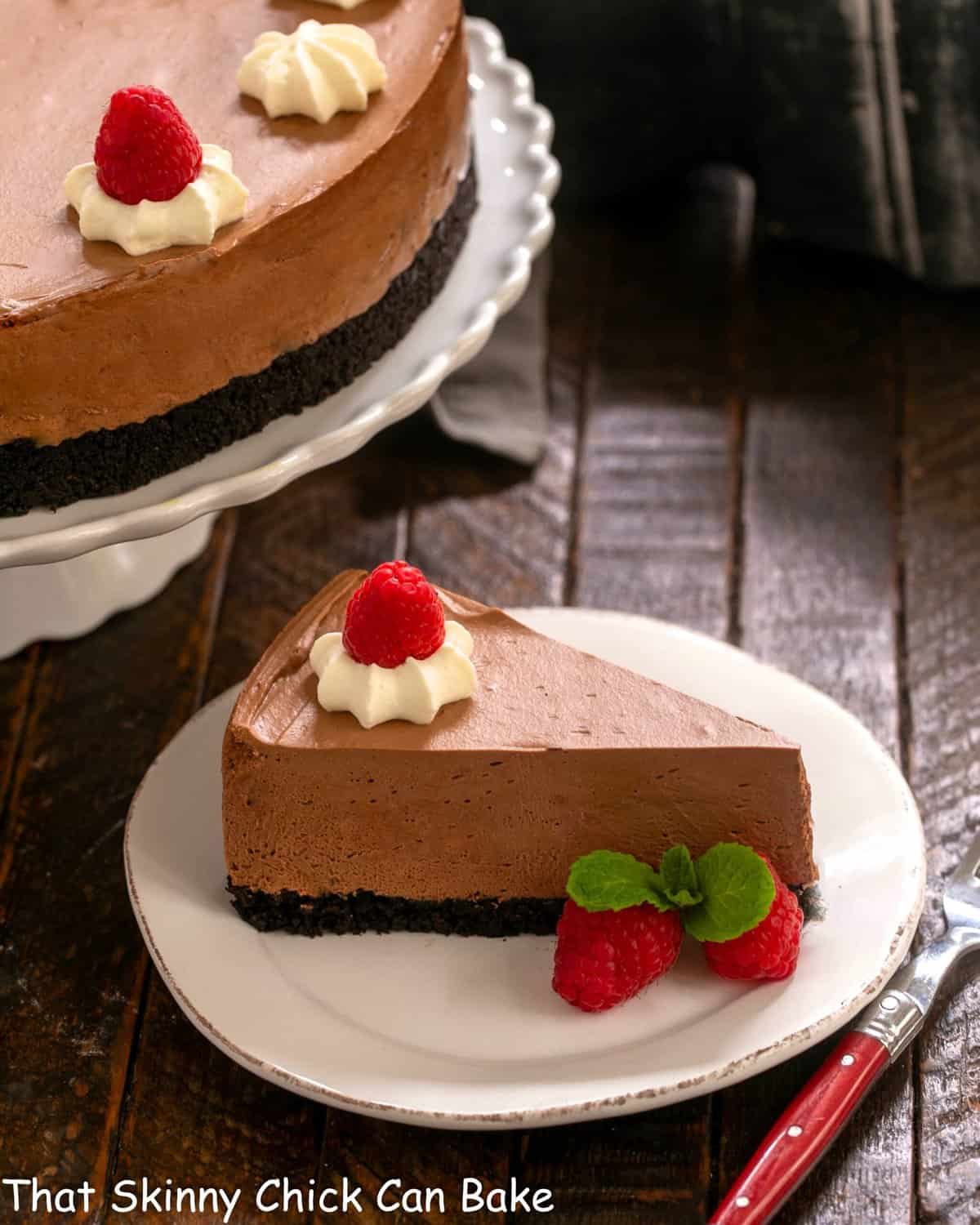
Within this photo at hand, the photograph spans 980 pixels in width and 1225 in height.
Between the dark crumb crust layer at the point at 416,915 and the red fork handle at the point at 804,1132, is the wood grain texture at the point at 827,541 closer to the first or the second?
the red fork handle at the point at 804,1132

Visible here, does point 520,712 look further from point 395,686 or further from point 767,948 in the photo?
point 767,948

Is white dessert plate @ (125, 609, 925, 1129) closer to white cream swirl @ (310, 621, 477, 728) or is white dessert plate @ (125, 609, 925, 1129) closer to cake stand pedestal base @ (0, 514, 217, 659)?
white cream swirl @ (310, 621, 477, 728)

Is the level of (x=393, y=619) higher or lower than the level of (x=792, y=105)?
higher

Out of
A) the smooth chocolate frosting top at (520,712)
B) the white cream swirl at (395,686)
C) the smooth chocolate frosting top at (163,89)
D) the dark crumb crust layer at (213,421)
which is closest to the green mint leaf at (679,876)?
the smooth chocolate frosting top at (520,712)

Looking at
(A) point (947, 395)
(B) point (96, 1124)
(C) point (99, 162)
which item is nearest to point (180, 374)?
(C) point (99, 162)

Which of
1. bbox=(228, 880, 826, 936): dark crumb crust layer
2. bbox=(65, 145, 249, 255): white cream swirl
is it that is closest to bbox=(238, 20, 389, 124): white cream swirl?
bbox=(65, 145, 249, 255): white cream swirl

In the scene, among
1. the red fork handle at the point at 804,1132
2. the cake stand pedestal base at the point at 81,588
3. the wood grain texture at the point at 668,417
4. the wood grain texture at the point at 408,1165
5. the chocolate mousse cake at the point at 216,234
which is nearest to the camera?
the red fork handle at the point at 804,1132

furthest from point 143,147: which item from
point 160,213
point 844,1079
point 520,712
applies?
point 844,1079
